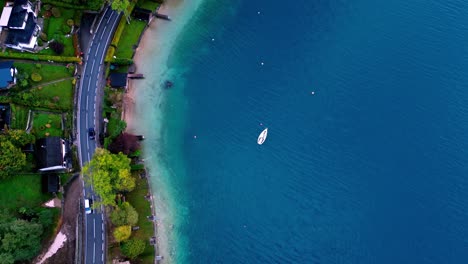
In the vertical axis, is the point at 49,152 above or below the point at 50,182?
above

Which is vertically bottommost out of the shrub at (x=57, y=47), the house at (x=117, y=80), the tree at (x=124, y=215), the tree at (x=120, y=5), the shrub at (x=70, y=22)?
the tree at (x=124, y=215)

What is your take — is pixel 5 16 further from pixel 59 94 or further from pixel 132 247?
pixel 132 247

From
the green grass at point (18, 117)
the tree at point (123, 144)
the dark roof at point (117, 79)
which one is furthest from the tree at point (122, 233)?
the dark roof at point (117, 79)

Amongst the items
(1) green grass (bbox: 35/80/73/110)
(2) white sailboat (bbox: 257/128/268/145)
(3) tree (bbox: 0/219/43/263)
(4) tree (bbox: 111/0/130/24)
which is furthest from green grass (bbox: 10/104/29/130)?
(2) white sailboat (bbox: 257/128/268/145)

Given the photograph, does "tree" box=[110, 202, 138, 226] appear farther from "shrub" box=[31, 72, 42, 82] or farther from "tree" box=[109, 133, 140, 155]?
"shrub" box=[31, 72, 42, 82]

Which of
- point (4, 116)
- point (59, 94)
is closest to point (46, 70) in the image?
point (59, 94)

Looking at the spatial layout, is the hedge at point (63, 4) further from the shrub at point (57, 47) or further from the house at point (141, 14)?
the house at point (141, 14)
